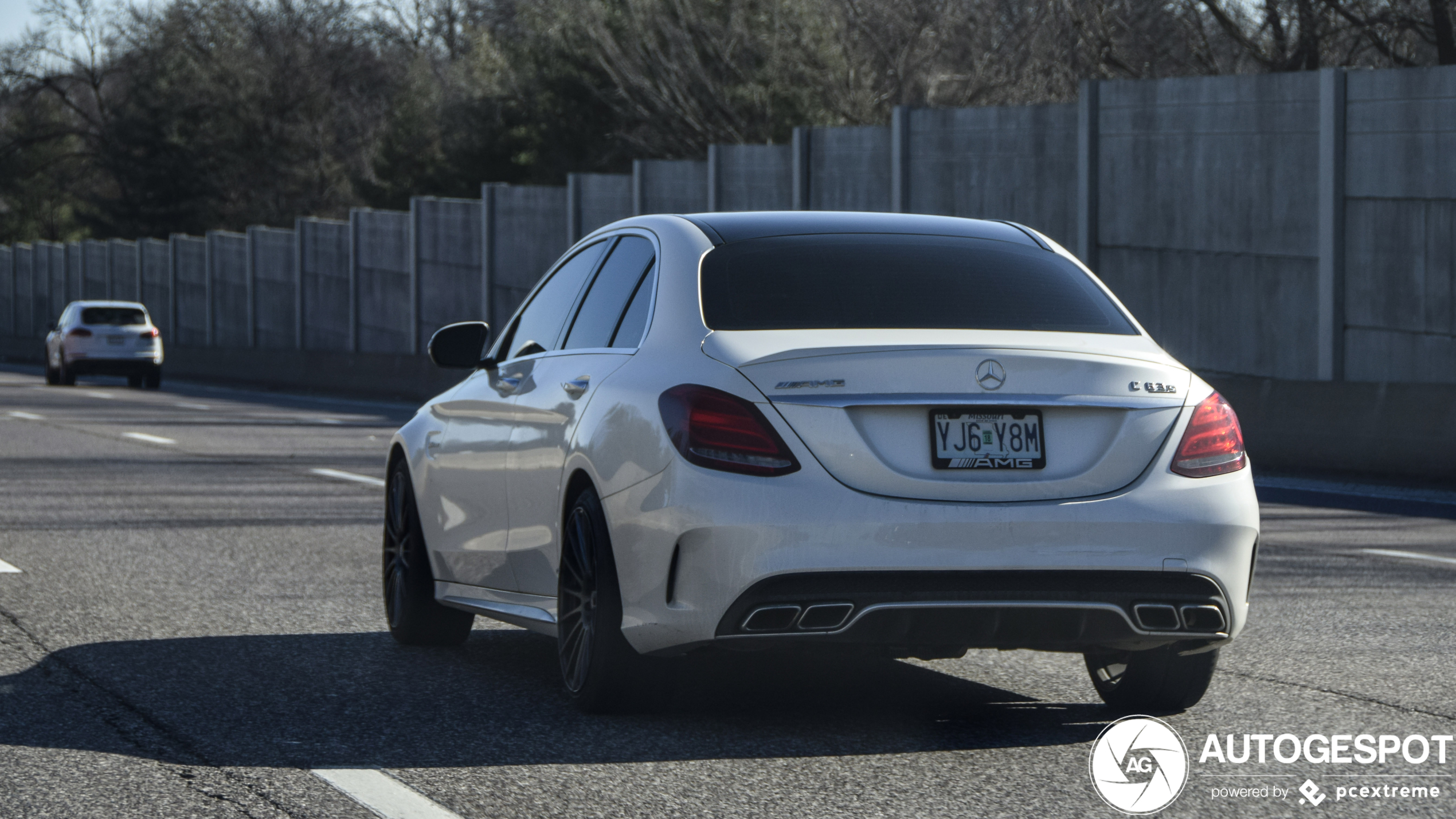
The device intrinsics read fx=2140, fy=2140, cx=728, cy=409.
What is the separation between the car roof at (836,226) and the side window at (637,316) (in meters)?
0.24

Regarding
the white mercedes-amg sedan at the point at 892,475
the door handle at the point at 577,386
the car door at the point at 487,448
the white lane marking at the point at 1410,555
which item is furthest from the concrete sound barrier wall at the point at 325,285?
the white mercedes-amg sedan at the point at 892,475

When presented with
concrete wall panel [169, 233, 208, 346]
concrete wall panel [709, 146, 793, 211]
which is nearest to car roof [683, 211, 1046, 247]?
concrete wall panel [709, 146, 793, 211]

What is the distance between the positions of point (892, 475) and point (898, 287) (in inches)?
35.0

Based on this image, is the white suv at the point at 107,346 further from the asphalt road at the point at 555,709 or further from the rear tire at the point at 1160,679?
the rear tire at the point at 1160,679

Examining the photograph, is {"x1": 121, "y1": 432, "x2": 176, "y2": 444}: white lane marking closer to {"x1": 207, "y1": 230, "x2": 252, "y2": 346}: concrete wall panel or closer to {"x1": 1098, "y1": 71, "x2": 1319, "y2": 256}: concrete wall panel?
{"x1": 1098, "y1": 71, "x2": 1319, "y2": 256}: concrete wall panel

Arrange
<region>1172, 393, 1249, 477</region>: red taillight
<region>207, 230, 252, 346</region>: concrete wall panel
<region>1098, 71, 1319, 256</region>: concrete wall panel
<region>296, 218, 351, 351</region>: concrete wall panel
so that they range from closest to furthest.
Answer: <region>1172, 393, 1249, 477</region>: red taillight, <region>1098, 71, 1319, 256</region>: concrete wall panel, <region>296, 218, 351, 351</region>: concrete wall panel, <region>207, 230, 252, 346</region>: concrete wall panel

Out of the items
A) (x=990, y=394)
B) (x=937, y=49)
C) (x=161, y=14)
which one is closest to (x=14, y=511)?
(x=990, y=394)

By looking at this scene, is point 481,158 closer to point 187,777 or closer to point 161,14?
point 161,14

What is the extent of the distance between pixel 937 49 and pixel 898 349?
35.4 m

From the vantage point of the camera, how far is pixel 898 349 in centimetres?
595

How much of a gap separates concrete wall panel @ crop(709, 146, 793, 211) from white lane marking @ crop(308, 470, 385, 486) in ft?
45.5

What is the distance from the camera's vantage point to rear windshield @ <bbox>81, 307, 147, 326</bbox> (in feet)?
130

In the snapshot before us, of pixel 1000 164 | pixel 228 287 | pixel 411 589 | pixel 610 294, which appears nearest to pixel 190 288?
pixel 228 287

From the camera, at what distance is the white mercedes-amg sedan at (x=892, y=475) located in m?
5.74
